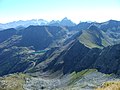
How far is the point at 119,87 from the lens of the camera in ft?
93.6

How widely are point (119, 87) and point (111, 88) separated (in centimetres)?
84

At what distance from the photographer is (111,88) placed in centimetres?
2878
